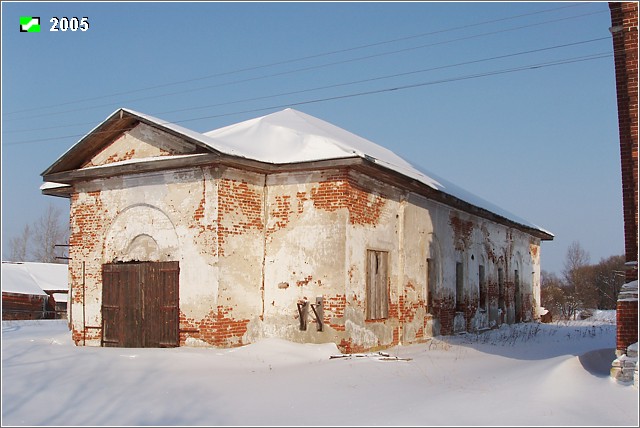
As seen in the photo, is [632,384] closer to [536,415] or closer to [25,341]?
[536,415]

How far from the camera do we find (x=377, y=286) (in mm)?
13867

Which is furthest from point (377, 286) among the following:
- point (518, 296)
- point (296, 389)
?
point (518, 296)

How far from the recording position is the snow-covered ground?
709 centimetres

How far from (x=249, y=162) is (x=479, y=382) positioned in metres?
5.78

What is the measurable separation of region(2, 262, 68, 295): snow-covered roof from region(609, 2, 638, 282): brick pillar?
112 feet

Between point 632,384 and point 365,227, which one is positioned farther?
point 365,227

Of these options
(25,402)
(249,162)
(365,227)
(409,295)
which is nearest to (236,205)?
(249,162)

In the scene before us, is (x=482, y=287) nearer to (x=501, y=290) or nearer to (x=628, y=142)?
(x=501, y=290)

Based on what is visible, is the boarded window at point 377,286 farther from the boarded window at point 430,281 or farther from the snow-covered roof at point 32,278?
the snow-covered roof at point 32,278

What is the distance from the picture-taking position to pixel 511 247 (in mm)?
24141

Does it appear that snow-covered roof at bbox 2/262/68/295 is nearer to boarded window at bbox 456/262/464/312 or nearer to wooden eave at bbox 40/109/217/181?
wooden eave at bbox 40/109/217/181

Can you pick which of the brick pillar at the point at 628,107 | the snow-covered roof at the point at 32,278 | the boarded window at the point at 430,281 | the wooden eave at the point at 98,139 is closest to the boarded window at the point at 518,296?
the boarded window at the point at 430,281

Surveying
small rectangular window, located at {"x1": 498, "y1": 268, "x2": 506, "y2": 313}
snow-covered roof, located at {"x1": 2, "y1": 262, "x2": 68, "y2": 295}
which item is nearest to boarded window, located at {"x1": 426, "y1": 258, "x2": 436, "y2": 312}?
small rectangular window, located at {"x1": 498, "y1": 268, "x2": 506, "y2": 313}

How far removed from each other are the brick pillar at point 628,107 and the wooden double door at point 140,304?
26.0 ft
